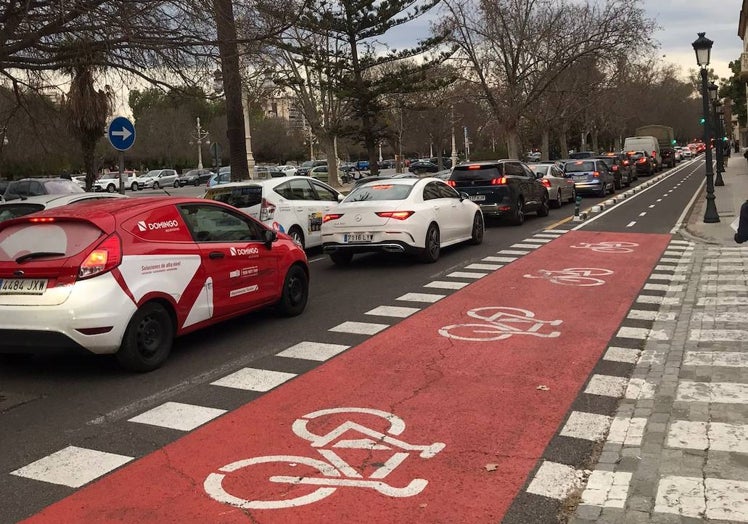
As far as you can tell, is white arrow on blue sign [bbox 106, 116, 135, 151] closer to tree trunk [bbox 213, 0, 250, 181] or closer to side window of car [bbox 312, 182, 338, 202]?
tree trunk [bbox 213, 0, 250, 181]

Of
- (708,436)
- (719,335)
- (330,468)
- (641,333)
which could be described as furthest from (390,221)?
(330,468)

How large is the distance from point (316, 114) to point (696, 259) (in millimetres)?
32128

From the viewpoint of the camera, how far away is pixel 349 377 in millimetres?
6020

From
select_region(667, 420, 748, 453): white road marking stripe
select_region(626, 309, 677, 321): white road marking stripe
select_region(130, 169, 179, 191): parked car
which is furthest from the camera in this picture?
select_region(130, 169, 179, 191): parked car

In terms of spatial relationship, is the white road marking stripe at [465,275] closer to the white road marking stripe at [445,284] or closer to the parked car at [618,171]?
the white road marking stripe at [445,284]

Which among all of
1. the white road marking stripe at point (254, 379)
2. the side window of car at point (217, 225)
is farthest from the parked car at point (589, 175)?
the white road marking stripe at point (254, 379)

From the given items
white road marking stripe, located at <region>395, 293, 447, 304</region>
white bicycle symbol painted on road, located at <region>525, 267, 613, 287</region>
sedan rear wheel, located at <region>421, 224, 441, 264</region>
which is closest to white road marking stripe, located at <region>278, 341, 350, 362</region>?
white road marking stripe, located at <region>395, 293, 447, 304</region>

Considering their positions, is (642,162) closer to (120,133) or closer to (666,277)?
(666,277)

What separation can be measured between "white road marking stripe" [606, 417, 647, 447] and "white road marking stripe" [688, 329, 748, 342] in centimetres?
246

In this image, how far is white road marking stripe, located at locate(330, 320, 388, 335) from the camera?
7.66 metres

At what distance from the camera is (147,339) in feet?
20.6

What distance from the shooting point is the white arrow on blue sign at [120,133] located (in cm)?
1317

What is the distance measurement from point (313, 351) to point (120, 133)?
27.9ft

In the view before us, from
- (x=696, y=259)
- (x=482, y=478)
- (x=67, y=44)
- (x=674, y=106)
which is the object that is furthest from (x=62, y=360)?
(x=674, y=106)
